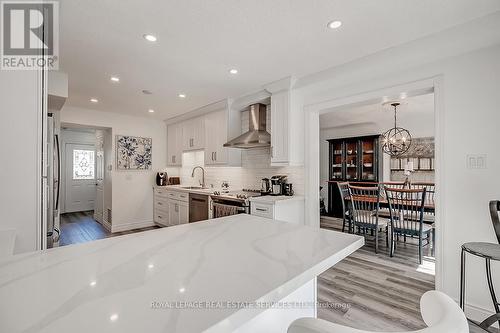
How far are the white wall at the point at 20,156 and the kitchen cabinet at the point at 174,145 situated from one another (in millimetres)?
3745

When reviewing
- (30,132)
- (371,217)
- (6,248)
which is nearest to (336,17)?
(30,132)

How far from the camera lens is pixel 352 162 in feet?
20.8

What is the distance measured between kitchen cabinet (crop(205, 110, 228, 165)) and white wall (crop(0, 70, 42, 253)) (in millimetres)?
2809

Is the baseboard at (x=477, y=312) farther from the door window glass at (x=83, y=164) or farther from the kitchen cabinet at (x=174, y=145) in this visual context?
the door window glass at (x=83, y=164)

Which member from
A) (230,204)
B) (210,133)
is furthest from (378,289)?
(210,133)

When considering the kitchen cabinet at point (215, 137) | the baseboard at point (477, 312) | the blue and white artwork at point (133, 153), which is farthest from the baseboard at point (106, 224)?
the baseboard at point (477, 312)

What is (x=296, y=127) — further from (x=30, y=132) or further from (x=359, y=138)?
(x=359, y=138)

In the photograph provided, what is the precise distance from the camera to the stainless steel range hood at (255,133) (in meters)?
A: 3.57

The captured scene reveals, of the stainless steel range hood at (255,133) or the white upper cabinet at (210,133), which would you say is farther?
the white upper cabinet at (210,133)

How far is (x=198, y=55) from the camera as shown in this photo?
8.17ft

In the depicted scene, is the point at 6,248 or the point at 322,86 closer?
the point at 6,248

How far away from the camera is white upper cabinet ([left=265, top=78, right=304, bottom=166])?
3205mm

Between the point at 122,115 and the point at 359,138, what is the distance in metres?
5.65

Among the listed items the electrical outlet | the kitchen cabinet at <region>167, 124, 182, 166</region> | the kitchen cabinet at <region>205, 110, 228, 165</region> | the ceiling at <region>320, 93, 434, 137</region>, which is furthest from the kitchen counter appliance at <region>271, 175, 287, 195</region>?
the kitchen cabinet at <region>167, 124, 182, 166</region>
